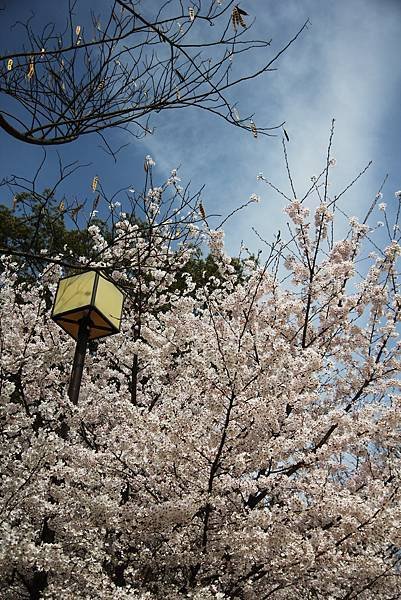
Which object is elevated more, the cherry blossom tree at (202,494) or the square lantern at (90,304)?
the square lantern at (90,304)

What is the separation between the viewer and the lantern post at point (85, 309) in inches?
131

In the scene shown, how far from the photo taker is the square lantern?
3.37 meters

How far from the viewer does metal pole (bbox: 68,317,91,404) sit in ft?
10.4

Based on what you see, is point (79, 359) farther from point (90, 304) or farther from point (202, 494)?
point (202, 494)

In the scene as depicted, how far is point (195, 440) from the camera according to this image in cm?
357

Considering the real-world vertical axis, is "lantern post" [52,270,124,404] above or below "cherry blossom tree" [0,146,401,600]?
above

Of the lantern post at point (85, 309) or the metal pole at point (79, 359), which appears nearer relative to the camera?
the metal pole at point (79, 359)

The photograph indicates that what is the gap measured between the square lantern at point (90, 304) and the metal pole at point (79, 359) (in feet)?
0.14

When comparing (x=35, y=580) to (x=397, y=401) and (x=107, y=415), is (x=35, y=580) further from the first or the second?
(x=397, y=401)

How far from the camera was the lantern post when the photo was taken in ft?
10.9

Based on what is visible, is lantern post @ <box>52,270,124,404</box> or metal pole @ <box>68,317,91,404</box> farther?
lantern post @ <box>52,270,124,404</box>

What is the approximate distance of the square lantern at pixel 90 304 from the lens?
133 inches

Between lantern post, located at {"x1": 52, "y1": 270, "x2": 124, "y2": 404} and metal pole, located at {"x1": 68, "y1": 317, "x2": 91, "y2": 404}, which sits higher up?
lantern post, located at {"x1": 52, "y1": 270, "x2": 124, "y2": 404}

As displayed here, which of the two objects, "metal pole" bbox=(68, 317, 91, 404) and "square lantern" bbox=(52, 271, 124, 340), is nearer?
"metal pole" bbox=(68, 317, 91, 404)
